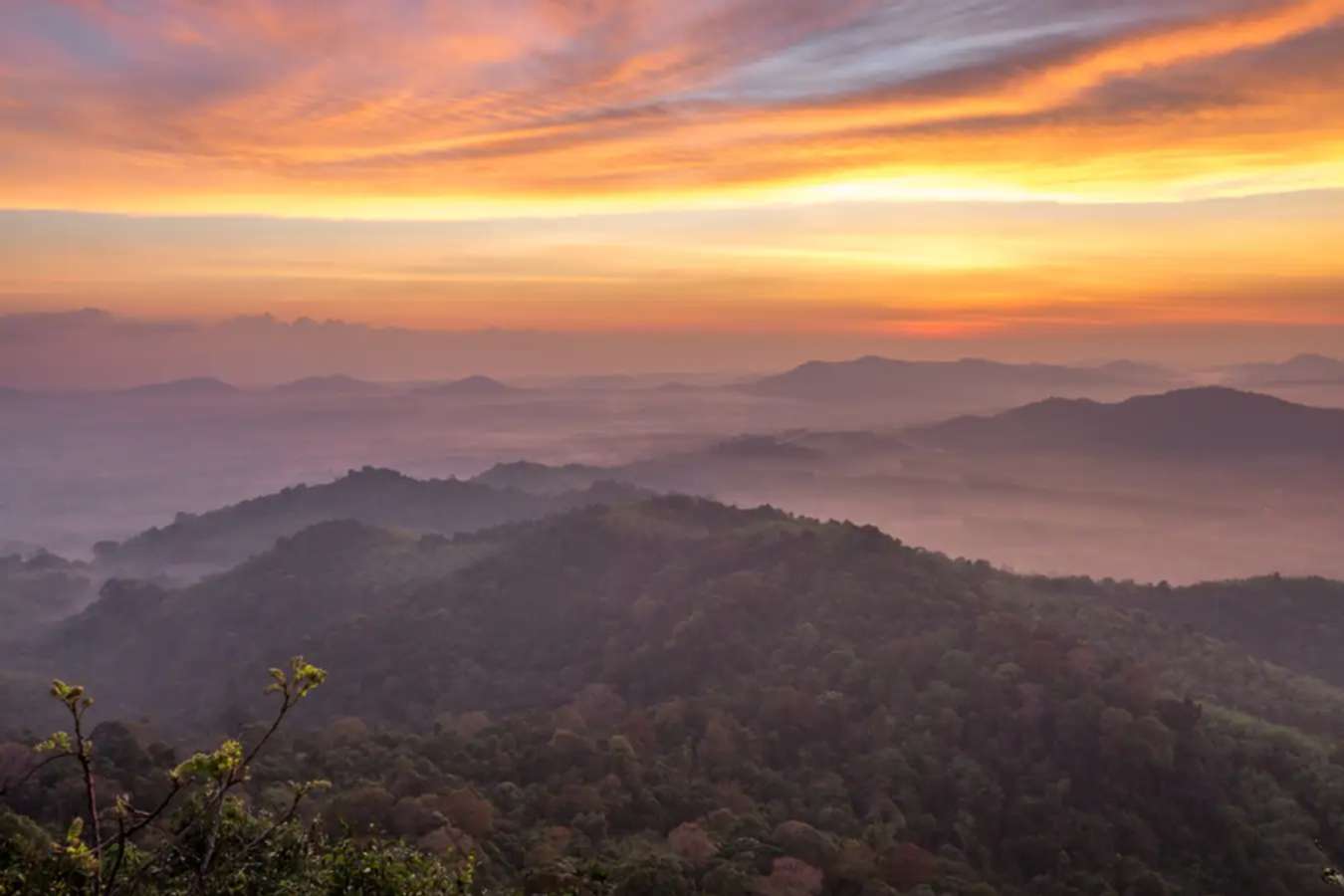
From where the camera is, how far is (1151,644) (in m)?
146

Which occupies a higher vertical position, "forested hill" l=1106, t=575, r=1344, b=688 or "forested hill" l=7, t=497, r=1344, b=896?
"forested hill" l=7, t=497, r=1344, b=896

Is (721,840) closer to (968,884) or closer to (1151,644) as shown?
(968,884)

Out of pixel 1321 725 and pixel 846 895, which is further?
pixel 1321 725

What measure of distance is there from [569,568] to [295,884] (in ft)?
540

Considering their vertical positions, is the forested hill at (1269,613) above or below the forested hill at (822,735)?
below

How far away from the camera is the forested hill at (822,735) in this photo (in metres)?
71.3

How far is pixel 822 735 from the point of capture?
10325cm

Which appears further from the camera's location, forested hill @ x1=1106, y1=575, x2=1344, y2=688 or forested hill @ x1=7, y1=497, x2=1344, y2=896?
forested hill @ x1=1106, y1=575, x2=1344, y2=688

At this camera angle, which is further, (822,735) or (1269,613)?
(1269,613)

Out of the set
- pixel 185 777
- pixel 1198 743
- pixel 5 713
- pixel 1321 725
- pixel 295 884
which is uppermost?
pixel 185 777

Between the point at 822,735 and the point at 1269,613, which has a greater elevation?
the point at 822,735

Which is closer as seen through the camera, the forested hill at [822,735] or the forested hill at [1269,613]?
the forested hill at [822,735]

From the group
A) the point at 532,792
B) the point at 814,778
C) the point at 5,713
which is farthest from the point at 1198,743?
the point at 5,713

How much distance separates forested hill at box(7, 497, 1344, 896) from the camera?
7131 cm
